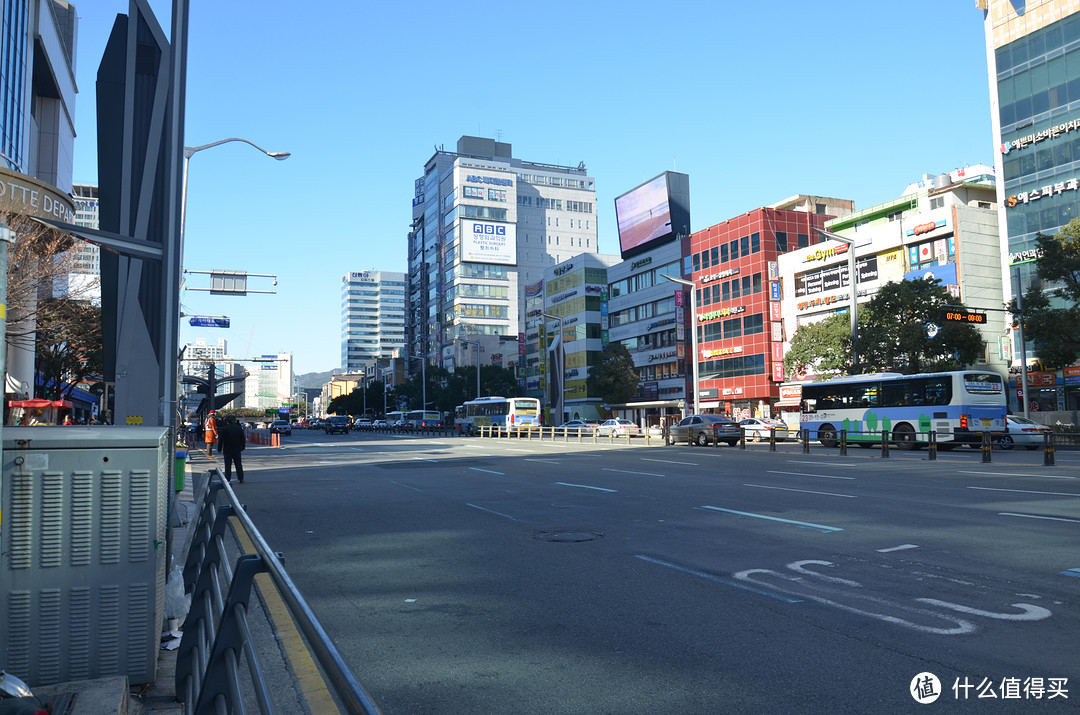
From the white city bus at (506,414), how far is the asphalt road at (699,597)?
47626mm

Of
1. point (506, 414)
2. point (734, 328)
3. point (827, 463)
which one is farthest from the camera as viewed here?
point (734, 328)

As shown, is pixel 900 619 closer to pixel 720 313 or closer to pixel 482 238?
pixel 720 313

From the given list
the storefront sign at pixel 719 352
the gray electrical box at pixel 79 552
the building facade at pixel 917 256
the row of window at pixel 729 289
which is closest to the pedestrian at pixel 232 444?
the gray electrical box at pixel 79 552

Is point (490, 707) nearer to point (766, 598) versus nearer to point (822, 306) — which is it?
point (766, 598)

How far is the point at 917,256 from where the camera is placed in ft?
180

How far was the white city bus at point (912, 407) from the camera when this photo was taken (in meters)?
32.6

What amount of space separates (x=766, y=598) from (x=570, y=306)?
289 ft

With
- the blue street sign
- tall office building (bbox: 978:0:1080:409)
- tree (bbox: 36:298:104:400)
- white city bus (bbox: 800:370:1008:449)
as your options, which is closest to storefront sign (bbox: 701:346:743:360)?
tall office building (bbox: 978:0:1080:409)

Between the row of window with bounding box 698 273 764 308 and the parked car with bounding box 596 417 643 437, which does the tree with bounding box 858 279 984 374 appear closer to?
the parked car with bounding box 596 417 643 437

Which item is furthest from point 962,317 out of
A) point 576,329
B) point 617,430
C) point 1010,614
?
point 576,329

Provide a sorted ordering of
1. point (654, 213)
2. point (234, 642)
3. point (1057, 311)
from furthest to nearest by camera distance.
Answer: point (654, 213) → point (1057, 311) → point (234, 642)

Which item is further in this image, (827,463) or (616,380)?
(616,380)

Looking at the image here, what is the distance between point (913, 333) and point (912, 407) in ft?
24.2

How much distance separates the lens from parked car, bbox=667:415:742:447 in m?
39.2
